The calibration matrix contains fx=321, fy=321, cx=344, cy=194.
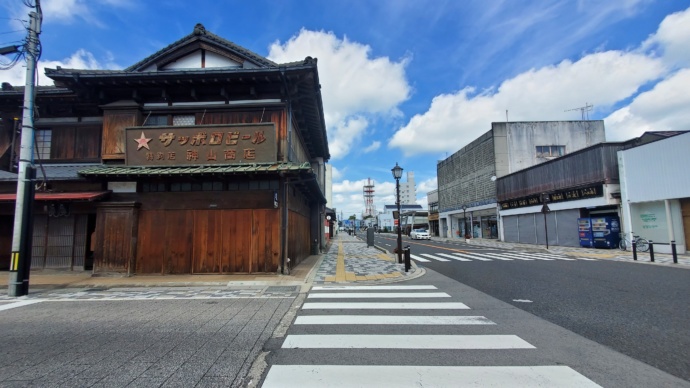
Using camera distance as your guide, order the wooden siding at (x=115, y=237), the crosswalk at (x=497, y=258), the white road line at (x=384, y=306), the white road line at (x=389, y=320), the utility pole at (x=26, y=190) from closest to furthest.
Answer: the white road line at (x=389, y=320)
the white road line at (x=384, y=306)
the utility pole at (x=26, y=190)
the wooden siding at (x=115, y=237)
the crosswalk at (x=497, y=258)

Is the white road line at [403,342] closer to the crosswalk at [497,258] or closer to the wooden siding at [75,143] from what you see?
the crosswalk at [497,258]

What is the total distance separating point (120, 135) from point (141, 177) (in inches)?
94.1

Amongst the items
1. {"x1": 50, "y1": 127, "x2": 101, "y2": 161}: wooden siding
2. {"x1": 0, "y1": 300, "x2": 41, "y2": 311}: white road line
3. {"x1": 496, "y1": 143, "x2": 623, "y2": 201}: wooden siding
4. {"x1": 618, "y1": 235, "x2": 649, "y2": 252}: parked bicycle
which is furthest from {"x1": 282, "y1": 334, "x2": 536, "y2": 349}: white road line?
{"x1": 496, "y1": 143, "x2": 623, "y2": 201}: wooden siding

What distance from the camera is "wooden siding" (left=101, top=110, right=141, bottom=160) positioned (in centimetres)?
1261

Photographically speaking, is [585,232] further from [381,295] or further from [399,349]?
[399,349]

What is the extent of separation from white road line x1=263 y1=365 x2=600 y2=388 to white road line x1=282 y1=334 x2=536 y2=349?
0.70 m

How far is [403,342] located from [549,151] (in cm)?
3900

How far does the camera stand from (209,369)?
3.94 m

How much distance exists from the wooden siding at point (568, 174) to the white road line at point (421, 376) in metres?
23.9

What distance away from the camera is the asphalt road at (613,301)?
4.75 metres

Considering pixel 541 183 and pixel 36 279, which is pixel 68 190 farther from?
pixel 541 183

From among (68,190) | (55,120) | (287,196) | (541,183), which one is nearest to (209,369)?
(287,196)

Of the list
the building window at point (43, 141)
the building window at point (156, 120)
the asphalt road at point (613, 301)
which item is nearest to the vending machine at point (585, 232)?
the asphalt road at point (613, 301)

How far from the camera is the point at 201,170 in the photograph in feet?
36.3
